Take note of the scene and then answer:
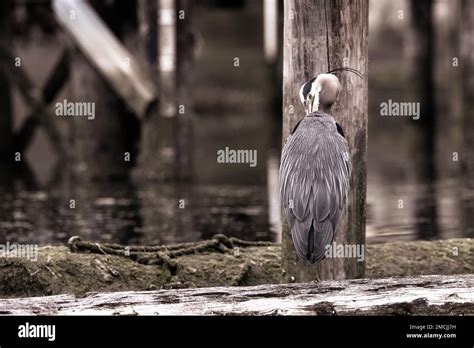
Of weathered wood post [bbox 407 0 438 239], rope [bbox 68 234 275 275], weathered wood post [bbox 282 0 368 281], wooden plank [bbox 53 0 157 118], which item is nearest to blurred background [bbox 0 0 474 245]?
wooden plank [bbox 53 0 157 118]

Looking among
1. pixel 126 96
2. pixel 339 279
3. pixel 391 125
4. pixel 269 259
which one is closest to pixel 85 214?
pixel 126 96

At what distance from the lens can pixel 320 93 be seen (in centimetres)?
610

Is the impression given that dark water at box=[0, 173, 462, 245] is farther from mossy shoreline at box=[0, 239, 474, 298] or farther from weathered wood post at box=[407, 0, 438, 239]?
weathered wood post at box=[407, 0, 438, 239]

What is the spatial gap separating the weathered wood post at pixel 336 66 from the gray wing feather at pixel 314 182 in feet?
1.24

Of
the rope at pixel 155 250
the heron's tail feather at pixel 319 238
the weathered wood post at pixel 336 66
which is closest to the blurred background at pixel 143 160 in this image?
the rope at pixel 155 250

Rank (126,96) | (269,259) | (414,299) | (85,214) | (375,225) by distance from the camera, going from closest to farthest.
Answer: (414,299)
(269,259)
(375,225)
(85,214)
(126,96)

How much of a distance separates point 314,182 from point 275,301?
559 millimetres

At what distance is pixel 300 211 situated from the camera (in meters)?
6.05

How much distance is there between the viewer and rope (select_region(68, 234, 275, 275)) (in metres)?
6.86

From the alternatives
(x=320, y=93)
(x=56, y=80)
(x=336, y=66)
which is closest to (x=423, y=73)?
(x=56, y=80)

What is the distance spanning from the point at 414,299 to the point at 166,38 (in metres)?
7.70

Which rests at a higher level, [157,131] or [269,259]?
[157,131]

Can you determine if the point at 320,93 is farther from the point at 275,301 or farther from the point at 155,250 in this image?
the point at 155,250

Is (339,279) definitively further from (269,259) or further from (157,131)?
(157,131)
